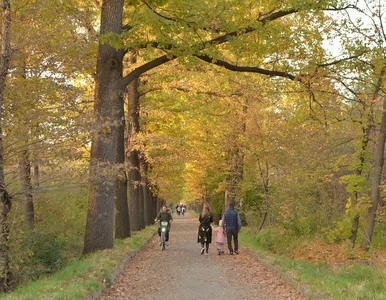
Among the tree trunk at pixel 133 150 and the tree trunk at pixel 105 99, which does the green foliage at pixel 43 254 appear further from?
the tree trunk at pixel 133 150

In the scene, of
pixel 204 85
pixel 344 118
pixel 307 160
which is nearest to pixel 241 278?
pixel 344 118

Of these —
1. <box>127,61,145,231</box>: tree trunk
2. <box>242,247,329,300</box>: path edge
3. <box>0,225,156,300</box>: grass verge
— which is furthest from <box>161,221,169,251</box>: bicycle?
<box>0,225,156,300</box>: grass verge

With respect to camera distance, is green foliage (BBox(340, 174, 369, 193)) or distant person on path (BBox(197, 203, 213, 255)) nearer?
green foliage (BBox(340, 174, 369, 193))

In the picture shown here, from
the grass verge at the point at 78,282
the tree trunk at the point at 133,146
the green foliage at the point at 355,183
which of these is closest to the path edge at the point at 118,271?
the grass verge at the point at 78,282

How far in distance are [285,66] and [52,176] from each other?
682cm

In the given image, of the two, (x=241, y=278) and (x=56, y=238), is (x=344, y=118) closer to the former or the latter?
(x=241, y=278)

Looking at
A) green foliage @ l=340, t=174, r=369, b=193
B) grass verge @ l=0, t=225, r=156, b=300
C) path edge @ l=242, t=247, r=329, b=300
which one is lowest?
path edge @ l=242, t=247, r=329, b=300

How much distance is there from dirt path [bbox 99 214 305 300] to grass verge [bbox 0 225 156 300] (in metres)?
0.30

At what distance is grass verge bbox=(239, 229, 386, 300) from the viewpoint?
7344mm

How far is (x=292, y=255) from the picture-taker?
14906 mm

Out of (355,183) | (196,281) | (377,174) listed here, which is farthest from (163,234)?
(377,174)

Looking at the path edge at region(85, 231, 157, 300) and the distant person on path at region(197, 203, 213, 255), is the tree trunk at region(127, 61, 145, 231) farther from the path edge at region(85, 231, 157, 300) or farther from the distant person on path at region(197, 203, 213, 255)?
the path edge at region(85, 231, 157, 300)

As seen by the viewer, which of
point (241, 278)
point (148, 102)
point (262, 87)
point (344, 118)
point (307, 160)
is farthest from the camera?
point (148, 102)

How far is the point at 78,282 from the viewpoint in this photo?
8391 millimetres
